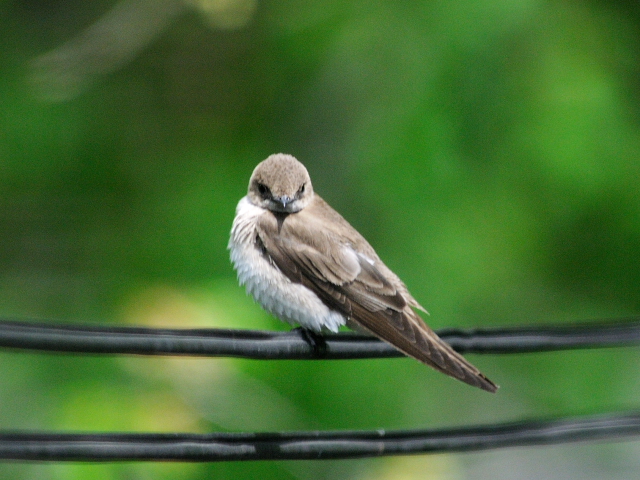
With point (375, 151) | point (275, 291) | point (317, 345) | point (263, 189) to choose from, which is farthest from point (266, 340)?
point (375, 151)

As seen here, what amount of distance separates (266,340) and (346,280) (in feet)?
3.57

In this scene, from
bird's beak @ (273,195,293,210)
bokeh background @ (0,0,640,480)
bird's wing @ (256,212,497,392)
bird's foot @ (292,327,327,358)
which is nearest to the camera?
bird's foot @ (292,327,327,358)

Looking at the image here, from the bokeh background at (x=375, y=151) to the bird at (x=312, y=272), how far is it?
4.93 feet

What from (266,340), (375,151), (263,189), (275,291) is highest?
(375,151)

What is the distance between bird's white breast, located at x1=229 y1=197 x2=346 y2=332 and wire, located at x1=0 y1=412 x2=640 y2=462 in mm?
841

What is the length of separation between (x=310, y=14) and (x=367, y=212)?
1525 millimetres

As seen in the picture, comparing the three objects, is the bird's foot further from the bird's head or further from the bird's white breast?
the bird's head

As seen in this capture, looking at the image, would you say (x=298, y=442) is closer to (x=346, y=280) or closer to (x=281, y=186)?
(x=346, y=280)

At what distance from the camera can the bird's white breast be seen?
3.74 m

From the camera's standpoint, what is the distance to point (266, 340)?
9.10 feet

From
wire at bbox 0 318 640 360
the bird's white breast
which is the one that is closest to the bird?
the bird's white breast

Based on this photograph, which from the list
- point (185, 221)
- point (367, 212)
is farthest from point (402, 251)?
point (185, 221)

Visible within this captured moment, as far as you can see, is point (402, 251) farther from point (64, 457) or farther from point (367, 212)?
point (64, 457)

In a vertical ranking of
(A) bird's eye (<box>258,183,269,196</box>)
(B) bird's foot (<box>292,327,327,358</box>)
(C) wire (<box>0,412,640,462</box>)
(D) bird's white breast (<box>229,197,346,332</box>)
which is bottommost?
(C) wire (<box>0,412,640,462</box>)
